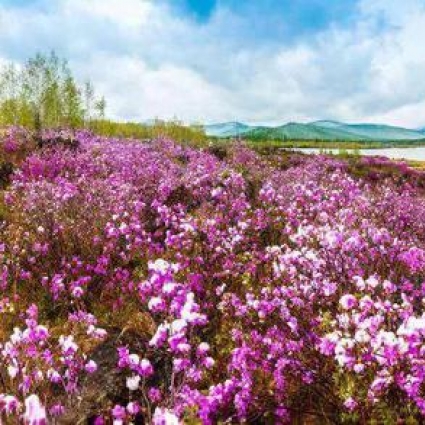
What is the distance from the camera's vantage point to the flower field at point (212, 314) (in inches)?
154

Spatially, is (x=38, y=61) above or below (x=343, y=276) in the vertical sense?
above

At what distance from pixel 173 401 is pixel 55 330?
3344 millimetres

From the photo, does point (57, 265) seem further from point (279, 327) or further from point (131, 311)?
point (279, 327)

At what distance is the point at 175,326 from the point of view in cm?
382

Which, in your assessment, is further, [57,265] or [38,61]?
[38,61]

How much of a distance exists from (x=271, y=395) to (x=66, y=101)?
61580mm

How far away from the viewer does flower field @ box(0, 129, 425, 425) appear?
12.8 ft

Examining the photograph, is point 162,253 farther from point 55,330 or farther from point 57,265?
point 55,330

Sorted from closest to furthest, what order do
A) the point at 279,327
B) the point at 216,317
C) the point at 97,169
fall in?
the point at 279,327 → the point at 216,317 → the point at 97,169

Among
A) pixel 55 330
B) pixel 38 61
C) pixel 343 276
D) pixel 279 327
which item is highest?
pixel 38 61

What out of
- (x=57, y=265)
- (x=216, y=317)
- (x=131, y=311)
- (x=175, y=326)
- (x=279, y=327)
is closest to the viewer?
(x=175, y=326)

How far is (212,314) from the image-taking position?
268 inches

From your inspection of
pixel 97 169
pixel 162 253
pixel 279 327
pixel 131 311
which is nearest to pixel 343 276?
pixel 279 327

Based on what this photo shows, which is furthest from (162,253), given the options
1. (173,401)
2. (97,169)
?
(97,169)
